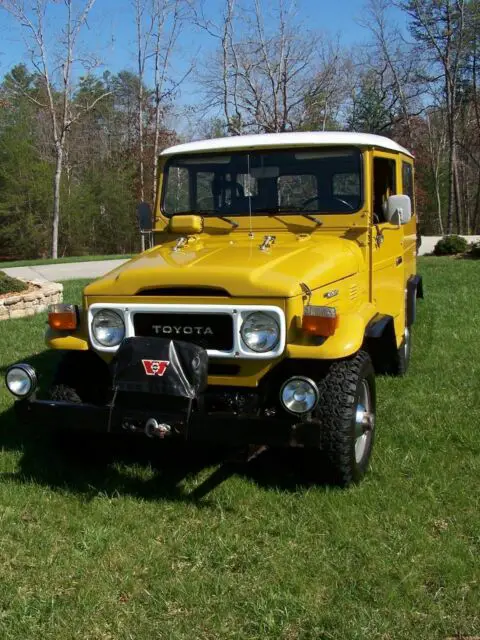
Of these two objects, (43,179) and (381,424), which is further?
(43,179)

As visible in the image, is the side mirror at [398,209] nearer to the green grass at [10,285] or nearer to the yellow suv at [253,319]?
→ the yellow suv at [253,319]

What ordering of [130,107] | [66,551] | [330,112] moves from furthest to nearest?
[130,107], [330,112], [66,551]

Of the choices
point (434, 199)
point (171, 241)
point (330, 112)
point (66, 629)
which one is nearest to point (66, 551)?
point (66, 629)

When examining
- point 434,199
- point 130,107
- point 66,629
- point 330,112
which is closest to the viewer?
point 66,629

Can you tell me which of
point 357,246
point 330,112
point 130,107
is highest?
point 130,107

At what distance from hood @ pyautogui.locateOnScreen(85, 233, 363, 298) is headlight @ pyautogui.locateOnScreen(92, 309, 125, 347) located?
0.41 ft

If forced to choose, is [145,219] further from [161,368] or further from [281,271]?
[161,368]

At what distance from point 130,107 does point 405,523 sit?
130 feet

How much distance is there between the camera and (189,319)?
3770 millimetres

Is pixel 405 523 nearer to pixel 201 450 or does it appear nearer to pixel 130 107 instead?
pixel 201 450

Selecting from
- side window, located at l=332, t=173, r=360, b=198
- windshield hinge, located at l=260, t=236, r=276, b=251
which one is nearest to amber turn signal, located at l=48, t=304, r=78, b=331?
windshield hinge, located at l=260, t=236, r=276, b=251

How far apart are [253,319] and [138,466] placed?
1.42 meters

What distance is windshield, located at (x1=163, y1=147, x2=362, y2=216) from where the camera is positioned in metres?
4.61

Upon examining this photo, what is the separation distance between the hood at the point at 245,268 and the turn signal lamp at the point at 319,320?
5.3 inches
